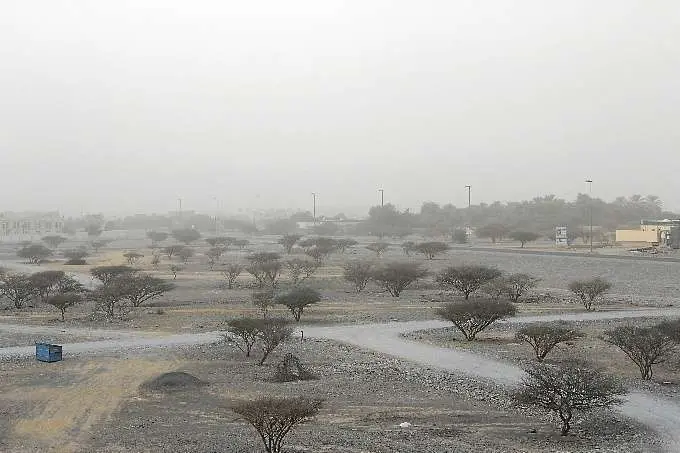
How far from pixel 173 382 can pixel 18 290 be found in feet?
85.0

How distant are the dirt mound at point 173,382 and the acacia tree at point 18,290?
2468cm

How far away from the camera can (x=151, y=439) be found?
15.0 metres

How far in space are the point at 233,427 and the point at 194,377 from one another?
17.0 feet

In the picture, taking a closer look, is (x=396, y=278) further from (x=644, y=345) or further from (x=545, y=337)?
(x=644, y=345)

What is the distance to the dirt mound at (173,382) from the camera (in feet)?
64.7

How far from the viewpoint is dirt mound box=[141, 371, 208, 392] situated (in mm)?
19734

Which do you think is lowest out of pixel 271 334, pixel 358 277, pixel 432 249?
pixel 271 334

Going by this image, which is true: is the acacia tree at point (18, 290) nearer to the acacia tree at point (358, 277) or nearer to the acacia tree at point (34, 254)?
the acacia tree at point (358, 277)

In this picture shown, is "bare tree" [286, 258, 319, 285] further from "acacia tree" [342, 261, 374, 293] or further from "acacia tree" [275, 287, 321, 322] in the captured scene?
"acacia tree" [275, 287, 321, 322]

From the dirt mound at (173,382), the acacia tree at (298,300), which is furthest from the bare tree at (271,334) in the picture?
the acacia tree at (298,300)

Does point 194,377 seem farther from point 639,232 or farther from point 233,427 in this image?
point 639,232

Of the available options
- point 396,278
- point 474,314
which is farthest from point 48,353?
point 396,278

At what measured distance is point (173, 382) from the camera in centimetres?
1995

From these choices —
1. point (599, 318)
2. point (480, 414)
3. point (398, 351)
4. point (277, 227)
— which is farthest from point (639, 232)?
point (277, 227)
